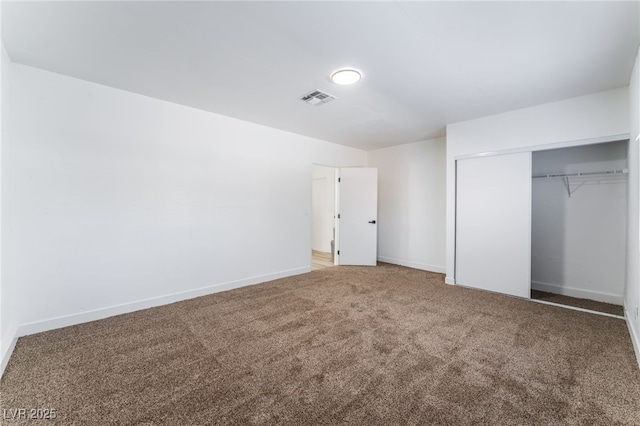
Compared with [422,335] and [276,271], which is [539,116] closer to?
[422,335]

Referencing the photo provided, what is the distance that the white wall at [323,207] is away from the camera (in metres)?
6.77

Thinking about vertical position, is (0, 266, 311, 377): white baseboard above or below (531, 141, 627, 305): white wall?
below

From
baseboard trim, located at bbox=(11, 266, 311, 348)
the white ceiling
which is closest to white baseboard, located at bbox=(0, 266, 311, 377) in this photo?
baseboard trim, located at bbox=(11, 266, 311, 348)

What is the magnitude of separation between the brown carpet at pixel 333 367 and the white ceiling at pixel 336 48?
8.15 feet

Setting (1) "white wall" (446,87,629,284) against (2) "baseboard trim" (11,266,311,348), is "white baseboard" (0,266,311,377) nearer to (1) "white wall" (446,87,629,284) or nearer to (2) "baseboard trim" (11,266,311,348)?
(2) "baseboard trim" (11,266,311,348)

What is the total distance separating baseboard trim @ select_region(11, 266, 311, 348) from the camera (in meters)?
2.47

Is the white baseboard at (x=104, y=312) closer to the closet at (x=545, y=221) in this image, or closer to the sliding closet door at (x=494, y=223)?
the sliding closet door at (x=494, y=223)

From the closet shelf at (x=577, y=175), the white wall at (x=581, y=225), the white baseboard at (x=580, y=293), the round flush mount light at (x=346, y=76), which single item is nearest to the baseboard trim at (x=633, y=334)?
the white baseboard at (x=580, y=293)

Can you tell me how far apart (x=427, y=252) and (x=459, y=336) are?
110 inches

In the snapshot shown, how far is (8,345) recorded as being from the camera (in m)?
2.14

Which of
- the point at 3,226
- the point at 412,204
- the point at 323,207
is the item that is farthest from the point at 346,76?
the point at 323,207

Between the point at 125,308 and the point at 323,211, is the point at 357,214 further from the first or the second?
the point at 125,308

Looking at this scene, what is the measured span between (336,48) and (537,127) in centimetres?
289

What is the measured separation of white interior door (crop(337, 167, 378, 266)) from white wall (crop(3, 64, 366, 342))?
1.76 metres
